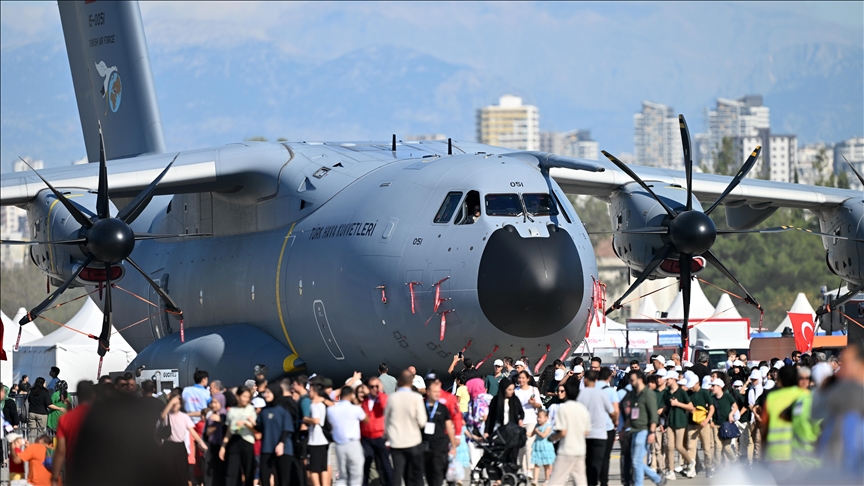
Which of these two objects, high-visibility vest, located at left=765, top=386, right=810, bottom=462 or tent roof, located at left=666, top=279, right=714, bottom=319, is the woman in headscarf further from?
tent roof, located at left=666, top=279, right=714, bottom=319

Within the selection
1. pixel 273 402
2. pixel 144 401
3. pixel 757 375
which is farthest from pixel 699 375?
pixel 144 401

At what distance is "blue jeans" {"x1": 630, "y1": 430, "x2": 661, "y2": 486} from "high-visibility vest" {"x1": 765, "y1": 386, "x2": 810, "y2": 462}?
120 inches

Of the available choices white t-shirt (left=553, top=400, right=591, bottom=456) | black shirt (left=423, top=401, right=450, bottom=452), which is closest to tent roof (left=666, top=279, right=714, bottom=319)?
black shirt (left=423, top=401, right=450, bottom=452)

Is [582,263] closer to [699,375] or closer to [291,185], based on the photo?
[699,375]

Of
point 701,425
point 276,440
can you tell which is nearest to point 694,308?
point 701,425

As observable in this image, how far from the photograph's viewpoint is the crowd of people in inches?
376

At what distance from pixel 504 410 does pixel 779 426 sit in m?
4.89

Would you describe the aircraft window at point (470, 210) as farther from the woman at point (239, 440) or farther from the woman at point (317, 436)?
the woman at point (239, 440)

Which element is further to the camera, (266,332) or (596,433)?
(266,332)

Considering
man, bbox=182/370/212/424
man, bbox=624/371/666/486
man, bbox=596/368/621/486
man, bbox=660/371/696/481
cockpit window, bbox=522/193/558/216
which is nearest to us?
man, bbox=596/368/621/486

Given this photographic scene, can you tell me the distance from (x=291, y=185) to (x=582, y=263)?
522 cm

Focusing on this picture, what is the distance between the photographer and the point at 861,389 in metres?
8.02

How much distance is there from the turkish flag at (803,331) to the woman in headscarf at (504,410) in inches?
565

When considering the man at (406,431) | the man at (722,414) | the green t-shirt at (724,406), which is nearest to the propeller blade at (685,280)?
the man at (722,414)
